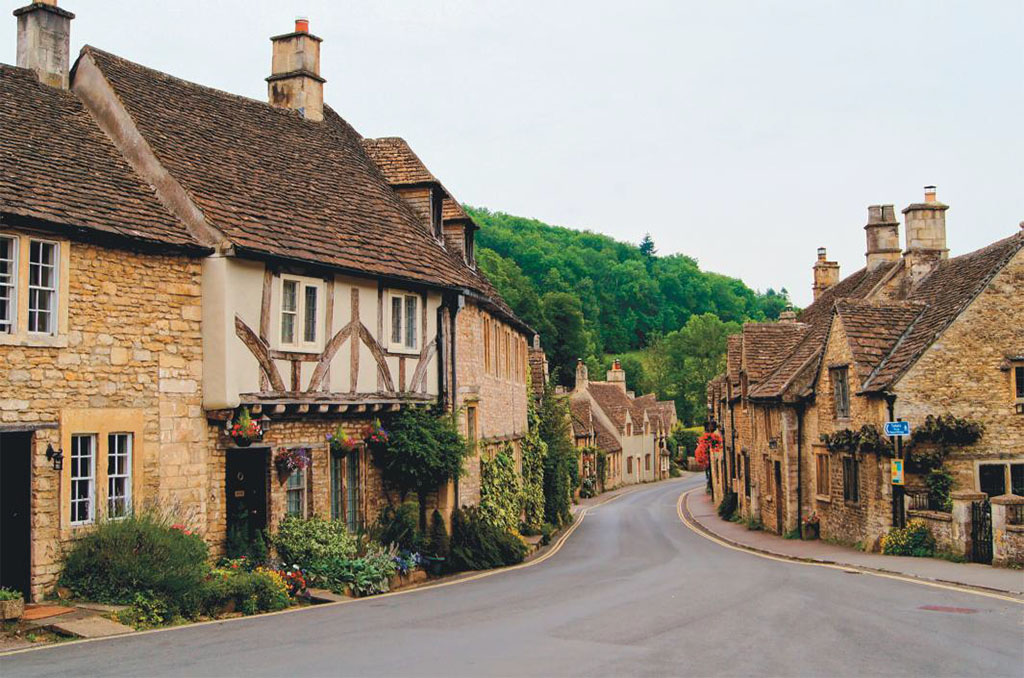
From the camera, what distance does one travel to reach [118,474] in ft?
50.7

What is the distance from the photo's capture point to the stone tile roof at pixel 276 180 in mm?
18156

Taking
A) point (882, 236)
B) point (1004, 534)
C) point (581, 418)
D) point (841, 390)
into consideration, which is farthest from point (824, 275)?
point (1004, 534)

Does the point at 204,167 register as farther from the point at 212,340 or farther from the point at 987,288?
the point at 987,288

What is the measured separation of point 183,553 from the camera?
14.5 meters

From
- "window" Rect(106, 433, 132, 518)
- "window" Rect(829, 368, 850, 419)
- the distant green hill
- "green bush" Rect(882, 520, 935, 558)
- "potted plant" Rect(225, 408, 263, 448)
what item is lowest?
"green bush" Rect(882, 520, 935, 558)

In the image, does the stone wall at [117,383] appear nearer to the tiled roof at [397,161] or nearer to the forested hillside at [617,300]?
the tiled roof at [397,161]

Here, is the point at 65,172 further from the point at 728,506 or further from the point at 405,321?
the point at 728,506

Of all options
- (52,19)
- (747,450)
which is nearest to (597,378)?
(747,450)

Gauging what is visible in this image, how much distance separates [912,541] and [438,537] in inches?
421

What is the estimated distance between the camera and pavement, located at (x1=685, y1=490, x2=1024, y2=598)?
17.5m

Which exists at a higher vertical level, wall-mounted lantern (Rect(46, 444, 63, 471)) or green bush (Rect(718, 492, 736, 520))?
wall-mounted lantern (Rect(46, 444, 63, 471))

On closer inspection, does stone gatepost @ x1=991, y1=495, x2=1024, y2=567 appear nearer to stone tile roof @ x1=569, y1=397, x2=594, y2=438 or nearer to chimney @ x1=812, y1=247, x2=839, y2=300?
chimney @ x1=812, y1=247, x2=839, y2=300

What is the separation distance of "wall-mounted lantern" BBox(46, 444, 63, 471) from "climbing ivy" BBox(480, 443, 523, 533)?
1130 cm

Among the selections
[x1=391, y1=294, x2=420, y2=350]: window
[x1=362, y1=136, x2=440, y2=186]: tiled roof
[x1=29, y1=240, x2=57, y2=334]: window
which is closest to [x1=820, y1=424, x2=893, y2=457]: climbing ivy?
[x1=391, y1=294, x2=420, y2=350]: window
